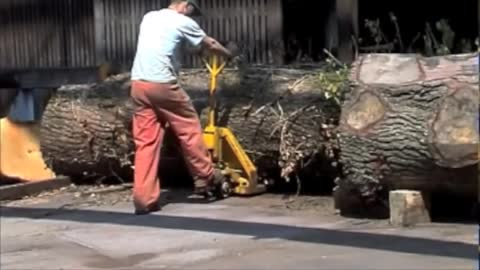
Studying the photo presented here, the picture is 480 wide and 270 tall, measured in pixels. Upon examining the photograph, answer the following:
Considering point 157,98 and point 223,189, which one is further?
point 223,189

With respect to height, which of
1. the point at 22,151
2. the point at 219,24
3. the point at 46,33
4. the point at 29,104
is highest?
the point at 219,24

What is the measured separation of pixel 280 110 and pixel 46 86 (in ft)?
13.2

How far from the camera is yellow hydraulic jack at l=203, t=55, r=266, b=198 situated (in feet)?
33.6

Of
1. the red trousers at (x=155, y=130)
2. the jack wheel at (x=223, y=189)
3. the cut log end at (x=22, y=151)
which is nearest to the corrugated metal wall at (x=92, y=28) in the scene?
the cut log end at (x=22, y=151)

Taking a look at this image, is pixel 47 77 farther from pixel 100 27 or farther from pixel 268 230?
pixel 268 230

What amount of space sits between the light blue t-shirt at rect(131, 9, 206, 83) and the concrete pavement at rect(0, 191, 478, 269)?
3.64 feet

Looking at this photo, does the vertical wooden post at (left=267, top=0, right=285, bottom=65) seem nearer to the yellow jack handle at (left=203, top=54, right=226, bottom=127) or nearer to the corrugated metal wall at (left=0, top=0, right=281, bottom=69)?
the corrugated metal wall at (left=0, top=0, right=281, bottom=69)

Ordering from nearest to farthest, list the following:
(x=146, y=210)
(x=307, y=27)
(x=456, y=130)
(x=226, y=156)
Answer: (x=456, y=130) < (x=146, y=210) < (x=226, y=156) < (x=307, y=27)

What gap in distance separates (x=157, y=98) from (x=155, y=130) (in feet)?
0.89

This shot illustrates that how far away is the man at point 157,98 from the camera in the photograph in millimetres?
9711

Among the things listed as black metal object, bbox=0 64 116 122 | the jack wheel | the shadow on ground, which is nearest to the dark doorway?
black metal object, bbox=0 64 116 122

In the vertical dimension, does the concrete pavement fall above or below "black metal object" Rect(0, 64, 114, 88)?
below

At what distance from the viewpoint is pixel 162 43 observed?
9.76 meters

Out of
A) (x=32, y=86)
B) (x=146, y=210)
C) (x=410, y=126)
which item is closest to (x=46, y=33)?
(x=32, y=86)
